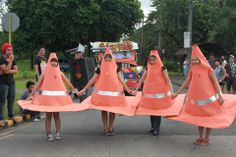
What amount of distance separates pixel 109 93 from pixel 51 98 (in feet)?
4.01

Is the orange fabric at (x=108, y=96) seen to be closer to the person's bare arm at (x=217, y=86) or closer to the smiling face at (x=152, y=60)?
the smiling face at (x=152, y=60)

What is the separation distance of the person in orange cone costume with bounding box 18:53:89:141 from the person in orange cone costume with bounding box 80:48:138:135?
339 millimetres

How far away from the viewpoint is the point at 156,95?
8.79m

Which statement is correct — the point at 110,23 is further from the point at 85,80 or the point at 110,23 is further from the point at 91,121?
the point at 91,121

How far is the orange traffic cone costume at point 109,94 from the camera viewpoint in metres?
8.70

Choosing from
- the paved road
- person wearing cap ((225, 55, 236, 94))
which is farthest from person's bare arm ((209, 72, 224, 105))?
person wearing cap ((225, 55, 236, 94))

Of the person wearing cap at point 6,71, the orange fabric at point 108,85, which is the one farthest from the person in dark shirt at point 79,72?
the orange fabric at point 108,85

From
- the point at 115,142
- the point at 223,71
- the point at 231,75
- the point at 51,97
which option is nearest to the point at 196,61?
the point at 115,142

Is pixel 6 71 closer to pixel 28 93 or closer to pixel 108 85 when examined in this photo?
pixel 28 93

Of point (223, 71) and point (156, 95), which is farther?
point (223, 71)

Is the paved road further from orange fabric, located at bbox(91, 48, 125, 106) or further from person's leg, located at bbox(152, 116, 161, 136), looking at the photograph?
orange fabric, located at bbox(91, 48, 125, 106)

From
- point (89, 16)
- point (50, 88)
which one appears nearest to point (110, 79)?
point (50, 88)

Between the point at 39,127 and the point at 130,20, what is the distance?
33.2 metres

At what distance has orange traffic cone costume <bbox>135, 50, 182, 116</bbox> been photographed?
8.73 m
